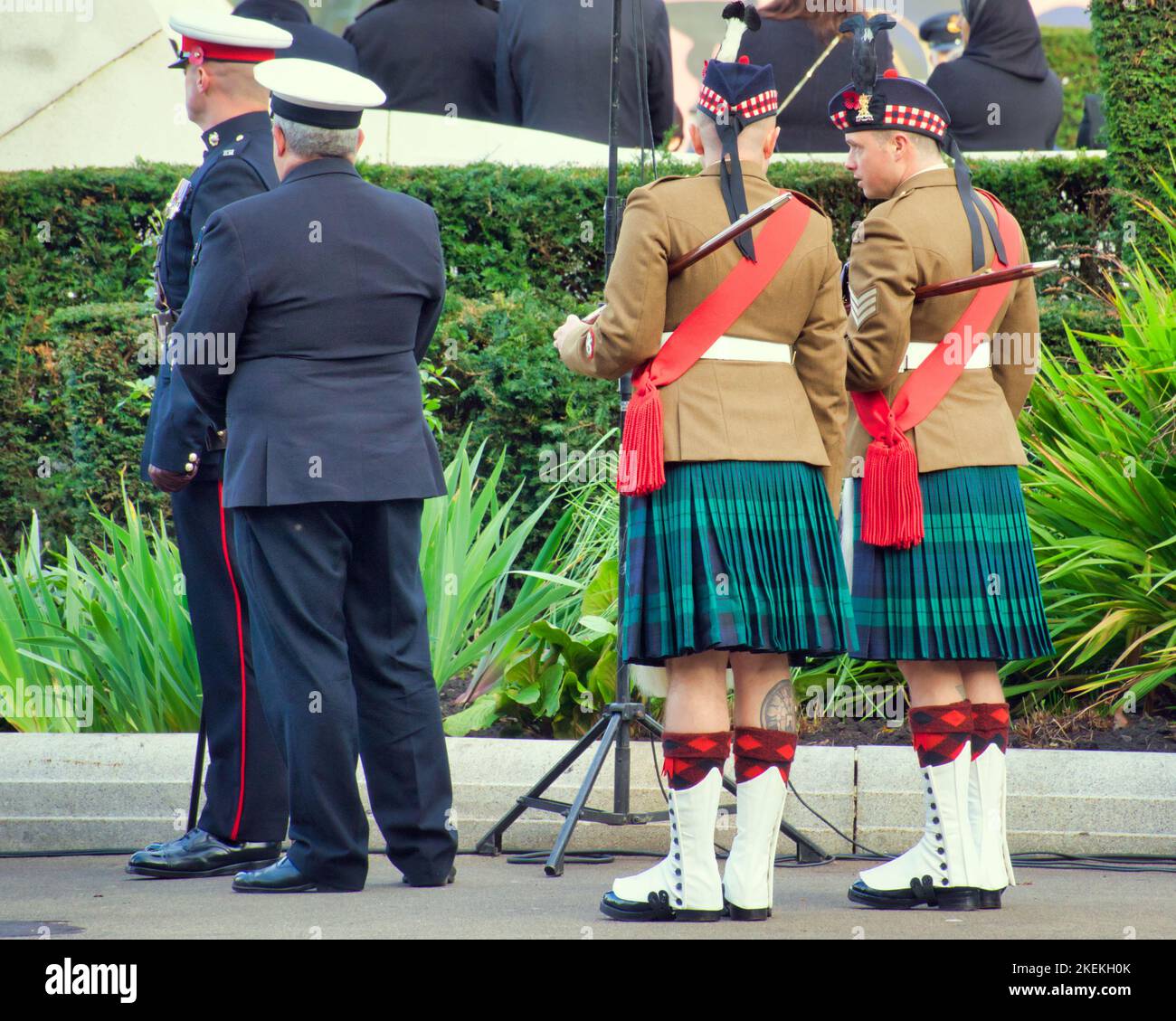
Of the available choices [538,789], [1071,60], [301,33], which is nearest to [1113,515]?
[538,789]

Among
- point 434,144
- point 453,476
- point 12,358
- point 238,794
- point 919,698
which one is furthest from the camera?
point 434,144

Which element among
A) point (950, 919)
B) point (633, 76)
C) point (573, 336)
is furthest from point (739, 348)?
point (633, 76)

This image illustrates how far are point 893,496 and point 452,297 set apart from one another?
3.58 metres

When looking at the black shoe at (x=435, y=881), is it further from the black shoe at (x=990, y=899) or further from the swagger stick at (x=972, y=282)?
the swagger stick at (x=972, y=282)

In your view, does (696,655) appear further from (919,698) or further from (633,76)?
(633,76)

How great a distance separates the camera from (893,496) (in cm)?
405

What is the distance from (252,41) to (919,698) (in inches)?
95.1

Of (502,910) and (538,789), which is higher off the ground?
(538,789)

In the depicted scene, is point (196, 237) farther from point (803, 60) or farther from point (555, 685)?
point (803, 60)

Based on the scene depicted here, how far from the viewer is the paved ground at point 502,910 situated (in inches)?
145

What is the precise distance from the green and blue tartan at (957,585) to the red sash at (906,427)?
0.06m

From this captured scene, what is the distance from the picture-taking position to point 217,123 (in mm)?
4578

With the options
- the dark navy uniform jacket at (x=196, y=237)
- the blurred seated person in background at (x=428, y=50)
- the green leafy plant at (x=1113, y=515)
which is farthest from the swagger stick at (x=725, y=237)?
the blurred seated person in background at (x=428, y=50)

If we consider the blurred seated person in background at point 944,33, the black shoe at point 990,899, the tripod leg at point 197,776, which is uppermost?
the blurred seated person in background at point 944,33
